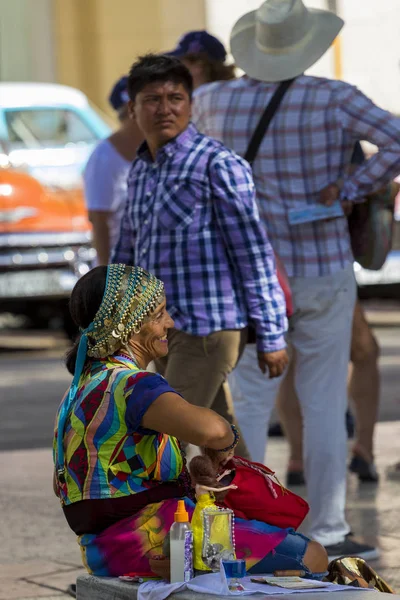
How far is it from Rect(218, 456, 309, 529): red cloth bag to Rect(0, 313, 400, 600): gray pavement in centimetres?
121

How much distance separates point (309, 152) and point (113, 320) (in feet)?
6.15

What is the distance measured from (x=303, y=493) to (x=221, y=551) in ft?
9.57

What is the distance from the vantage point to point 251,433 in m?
5.66

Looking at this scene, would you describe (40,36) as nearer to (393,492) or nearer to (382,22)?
(382,22)

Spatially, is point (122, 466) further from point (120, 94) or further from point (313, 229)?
point (120, 94)

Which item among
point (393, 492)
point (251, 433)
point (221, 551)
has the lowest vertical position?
point (393, 492)

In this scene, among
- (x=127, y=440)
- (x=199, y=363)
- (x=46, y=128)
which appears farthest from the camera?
(x=46, y=128)

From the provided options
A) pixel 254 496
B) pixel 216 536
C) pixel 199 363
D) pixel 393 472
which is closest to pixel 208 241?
pixel 199 363

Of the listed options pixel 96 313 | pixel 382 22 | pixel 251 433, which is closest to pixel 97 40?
pixel 382 22

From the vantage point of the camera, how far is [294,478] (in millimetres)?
6945

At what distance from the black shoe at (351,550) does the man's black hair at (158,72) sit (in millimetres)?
1814

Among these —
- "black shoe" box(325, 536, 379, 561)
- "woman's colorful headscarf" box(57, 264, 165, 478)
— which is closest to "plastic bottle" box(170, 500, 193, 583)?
"woman's colorful headscarf" box(57, 264, 165, 478)

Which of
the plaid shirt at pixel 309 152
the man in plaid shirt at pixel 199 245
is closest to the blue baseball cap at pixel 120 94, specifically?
the plaid shirt at pixel 309 152

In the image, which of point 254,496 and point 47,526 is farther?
point 47,526
